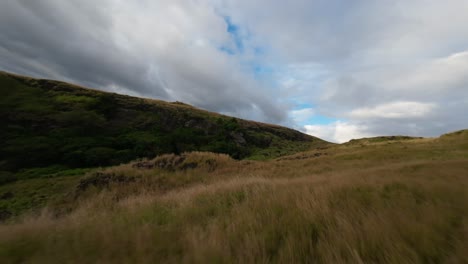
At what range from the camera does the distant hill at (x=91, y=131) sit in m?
41.0

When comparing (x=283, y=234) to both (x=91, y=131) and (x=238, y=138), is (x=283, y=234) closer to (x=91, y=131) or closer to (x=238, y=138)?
(x=238, y=138)

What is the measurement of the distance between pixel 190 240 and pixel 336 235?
1817 mm

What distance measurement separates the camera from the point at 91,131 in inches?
2191

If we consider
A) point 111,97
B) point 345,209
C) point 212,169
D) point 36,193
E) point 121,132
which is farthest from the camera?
point 111,97

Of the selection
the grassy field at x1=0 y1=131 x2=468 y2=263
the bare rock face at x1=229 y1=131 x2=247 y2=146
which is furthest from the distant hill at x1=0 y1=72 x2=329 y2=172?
the grassy field at x1=0 y1=131 x2=468 y2=263

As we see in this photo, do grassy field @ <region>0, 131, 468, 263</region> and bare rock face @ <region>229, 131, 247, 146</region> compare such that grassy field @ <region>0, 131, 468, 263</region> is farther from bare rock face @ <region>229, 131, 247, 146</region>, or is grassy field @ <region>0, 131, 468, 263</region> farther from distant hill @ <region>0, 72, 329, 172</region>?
bare rock face @ <region>229, 131, 247, 146</region>

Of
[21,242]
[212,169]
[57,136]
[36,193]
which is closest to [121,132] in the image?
[57,136]

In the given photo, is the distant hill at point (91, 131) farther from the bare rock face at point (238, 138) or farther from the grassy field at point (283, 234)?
the grassy field at point (283, 234)

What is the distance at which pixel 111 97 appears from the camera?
73562mm

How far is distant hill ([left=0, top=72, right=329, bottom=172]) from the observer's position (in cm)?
4097

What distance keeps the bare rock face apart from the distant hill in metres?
0.41

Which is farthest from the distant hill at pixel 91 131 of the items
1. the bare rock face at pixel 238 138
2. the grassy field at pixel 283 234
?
the grassy field at pixel 283 234

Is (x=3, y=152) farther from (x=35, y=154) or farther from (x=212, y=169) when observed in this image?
(x=212, y=169)

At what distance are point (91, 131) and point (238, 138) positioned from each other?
40.3 metres
